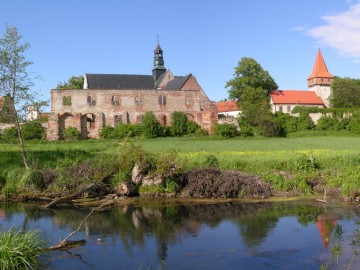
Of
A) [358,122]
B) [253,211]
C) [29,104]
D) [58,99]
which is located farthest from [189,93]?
[253,211]

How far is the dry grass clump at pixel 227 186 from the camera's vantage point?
16797 millimetres

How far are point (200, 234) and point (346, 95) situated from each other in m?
65.6

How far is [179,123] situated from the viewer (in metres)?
54.0

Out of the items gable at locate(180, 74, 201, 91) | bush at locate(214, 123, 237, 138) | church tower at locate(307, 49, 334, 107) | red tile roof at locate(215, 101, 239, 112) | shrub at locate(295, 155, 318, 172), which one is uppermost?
church tower at locate(307, 49, 334, 107)

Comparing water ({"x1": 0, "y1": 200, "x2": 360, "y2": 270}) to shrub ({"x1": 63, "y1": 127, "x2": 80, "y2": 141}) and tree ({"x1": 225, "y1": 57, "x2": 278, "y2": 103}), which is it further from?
tree ({"x1": 225, "y1": 57, "x2": 278, "y2": 103})

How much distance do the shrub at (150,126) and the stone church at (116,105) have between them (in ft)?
7.63

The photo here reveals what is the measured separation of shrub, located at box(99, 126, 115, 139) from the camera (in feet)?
171

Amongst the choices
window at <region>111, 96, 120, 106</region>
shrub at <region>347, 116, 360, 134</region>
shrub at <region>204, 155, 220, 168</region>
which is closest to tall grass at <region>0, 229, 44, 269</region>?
shrub at <region>204, 155, 220, 168</region>

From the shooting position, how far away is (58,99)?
171 feet

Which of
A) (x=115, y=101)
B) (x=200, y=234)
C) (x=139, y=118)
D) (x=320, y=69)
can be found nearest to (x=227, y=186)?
(x=200, y=234)

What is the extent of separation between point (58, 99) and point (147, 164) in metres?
37.8

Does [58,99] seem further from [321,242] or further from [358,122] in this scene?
[321,242]

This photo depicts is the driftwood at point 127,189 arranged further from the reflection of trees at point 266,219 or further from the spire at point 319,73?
the spire at point 319,73

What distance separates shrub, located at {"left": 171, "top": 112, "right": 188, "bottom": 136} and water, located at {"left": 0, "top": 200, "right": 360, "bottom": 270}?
38.0 m
